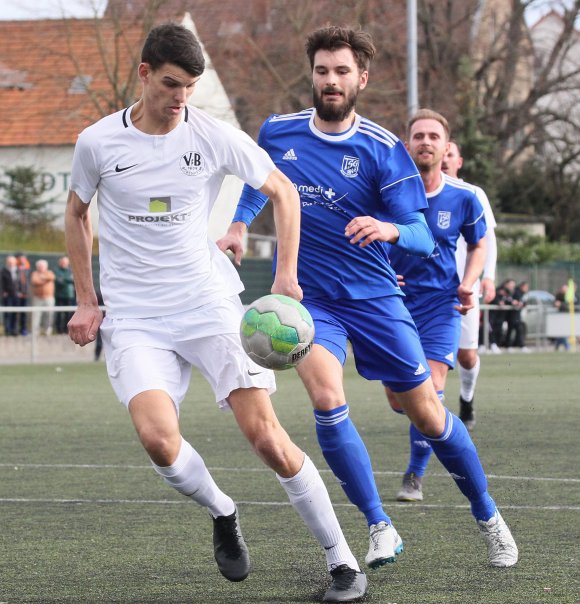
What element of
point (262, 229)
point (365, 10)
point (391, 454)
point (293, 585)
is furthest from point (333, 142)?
point (262, 229)

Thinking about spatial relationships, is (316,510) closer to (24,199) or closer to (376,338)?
(376,338)

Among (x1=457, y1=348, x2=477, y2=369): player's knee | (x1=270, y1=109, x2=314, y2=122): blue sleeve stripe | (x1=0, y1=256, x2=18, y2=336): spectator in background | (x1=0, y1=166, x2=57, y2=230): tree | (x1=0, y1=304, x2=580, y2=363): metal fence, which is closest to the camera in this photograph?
(x1=270, y1=109, x2=314, y2=122): blue sleeve stripe

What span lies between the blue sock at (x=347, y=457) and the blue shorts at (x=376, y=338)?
12.4 inches

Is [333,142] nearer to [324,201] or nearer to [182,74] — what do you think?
[324,201]

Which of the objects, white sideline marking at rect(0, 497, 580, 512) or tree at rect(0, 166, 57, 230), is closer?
white sideline marking at rect(0, 497, 580, 512)

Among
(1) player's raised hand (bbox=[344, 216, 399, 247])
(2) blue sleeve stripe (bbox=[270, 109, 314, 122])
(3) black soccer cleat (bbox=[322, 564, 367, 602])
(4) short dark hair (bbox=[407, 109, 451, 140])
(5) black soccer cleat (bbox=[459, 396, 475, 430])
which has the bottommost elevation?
(5) black soccer cleat (bbox=[459, 396, 475, 430])

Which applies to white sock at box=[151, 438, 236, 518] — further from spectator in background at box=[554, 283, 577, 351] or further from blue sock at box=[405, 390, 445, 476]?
spectator in background at box=[554, 283, 577, 351]

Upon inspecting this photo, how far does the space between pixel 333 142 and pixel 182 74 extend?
1113mm

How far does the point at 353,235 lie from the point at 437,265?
9.12 feet

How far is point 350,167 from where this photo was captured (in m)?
6.21

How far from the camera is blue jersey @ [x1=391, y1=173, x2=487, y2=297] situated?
8570mm

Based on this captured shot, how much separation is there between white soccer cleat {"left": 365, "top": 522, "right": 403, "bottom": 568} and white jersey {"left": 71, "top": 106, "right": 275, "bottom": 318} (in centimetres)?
123

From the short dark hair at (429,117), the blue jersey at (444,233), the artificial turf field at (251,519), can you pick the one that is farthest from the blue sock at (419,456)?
the short dark hair at (429,117)

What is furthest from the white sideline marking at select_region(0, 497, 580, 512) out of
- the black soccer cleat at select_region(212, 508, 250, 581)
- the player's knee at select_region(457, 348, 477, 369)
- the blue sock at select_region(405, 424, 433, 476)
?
the player's knee at select_region(457, 348, 477, 369)
